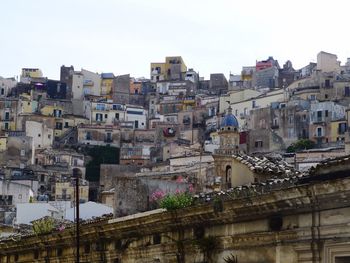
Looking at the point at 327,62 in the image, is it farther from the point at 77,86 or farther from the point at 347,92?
the point at 77,86

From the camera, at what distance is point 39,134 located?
4173 inches

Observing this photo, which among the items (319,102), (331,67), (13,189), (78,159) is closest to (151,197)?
(13,189)

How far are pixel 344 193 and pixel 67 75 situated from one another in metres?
114

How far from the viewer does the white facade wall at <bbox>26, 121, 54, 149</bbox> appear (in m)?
105

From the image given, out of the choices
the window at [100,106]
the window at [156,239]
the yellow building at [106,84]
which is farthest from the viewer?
the yellow building at [106,84]

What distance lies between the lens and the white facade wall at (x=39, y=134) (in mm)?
104750

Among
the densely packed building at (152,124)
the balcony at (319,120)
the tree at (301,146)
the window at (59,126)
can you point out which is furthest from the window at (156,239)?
the window at (59,126)

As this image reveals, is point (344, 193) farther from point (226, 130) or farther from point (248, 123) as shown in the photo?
point (248, 123)

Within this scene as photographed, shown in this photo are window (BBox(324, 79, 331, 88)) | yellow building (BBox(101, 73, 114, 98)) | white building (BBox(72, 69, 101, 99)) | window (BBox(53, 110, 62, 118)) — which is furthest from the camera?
yellow building (BBox(101, 73, 114, 98))

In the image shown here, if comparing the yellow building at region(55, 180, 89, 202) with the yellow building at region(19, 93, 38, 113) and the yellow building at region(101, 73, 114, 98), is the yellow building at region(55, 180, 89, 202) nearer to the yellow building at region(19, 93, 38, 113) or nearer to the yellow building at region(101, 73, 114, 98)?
the yellow building at region(19, 93, 38, 113)

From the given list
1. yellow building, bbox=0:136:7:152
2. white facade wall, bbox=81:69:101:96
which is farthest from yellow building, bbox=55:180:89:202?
white facade wall, bbox=81:69:101:96

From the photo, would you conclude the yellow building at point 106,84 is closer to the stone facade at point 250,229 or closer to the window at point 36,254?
the window at point 36,254

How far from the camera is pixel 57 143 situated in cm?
10800

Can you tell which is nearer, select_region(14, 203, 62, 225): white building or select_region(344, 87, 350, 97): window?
select_region(14, 203, 62, 225): white building
